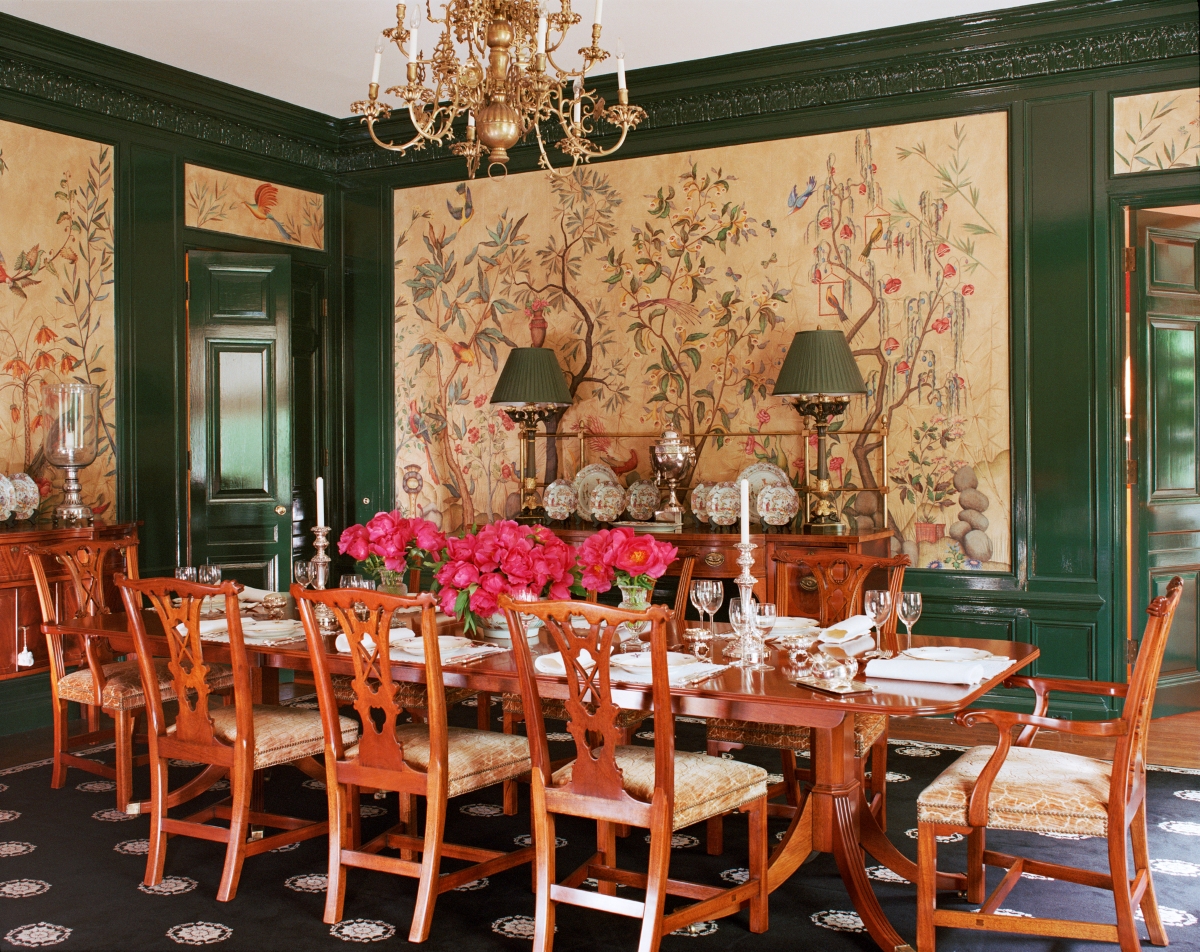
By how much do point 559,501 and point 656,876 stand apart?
11.4 feet

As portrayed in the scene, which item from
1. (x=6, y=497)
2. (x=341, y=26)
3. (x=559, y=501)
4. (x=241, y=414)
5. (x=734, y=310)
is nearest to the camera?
(x=6, y=497)

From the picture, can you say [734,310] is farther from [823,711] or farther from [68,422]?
[823,711]

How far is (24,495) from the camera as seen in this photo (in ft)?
17.0

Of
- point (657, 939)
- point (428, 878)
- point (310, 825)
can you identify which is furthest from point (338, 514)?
point (657, 939)

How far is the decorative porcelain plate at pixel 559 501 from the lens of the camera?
19.7 feet

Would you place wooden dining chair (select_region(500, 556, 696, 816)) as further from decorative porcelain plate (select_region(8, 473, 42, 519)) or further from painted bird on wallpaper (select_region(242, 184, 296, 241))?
painted bird on wallpaper (select_region(242, 184, 296, 241))

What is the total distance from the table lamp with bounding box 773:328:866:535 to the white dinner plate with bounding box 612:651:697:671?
2.26 metres

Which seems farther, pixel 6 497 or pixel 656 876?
pixel 6 497

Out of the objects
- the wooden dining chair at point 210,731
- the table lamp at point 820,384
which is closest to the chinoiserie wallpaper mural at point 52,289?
the wooden dining chair at point 210,731

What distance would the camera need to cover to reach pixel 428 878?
298cm

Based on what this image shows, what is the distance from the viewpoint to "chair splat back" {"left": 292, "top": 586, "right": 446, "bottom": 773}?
291 cm

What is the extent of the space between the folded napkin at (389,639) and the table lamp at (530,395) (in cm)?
231

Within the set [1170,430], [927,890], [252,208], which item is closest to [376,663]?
[927,890]

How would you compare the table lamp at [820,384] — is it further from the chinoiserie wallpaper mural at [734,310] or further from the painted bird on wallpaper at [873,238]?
the painted bird on wallpaper at [873,238]
